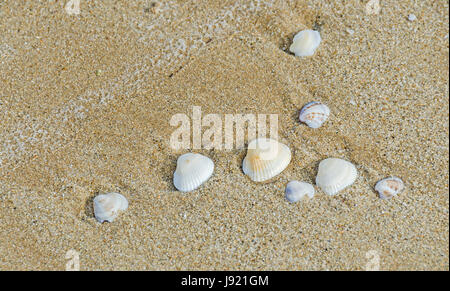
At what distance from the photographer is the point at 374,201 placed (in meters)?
2.82

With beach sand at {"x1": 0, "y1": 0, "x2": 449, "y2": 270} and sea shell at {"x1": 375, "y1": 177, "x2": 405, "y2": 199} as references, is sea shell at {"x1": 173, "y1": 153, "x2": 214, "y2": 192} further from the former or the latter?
sea shell at {"x1": 375, "y1": 177, "x2": 405, "y2": 199}

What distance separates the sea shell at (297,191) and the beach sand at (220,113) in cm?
6

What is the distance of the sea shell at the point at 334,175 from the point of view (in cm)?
281

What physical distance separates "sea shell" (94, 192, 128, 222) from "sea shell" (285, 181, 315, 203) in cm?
128

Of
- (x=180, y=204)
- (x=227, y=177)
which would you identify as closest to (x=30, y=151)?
(x=180, y=204)

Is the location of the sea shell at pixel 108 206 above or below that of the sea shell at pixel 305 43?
below

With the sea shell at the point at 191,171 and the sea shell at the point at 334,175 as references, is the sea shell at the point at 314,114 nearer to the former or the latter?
the sea shell at the point at 334,175

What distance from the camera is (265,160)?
2.86 meters

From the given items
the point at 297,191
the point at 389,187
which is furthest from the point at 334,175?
the point at 389,187

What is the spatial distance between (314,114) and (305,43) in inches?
24.1

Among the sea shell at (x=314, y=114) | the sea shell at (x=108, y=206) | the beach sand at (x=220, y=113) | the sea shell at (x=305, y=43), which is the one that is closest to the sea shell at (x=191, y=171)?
the beach sand at (x=220, y=113)

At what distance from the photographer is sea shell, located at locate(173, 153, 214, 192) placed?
287 cm

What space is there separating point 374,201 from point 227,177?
1144mm

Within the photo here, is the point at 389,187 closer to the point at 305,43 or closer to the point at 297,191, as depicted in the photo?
the point at 297,191
